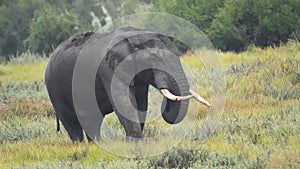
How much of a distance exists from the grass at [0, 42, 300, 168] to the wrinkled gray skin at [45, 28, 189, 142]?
0.31 metres

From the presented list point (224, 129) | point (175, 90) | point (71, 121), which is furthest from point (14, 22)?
point (175, 90)

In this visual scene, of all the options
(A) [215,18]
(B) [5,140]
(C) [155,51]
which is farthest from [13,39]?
(C) [155,51]

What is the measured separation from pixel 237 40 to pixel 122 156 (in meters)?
11.9

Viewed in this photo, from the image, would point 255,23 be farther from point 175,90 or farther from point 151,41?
point 175,90

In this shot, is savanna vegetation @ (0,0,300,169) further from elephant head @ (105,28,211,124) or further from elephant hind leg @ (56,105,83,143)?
elephant head @ (105,28,211,124)

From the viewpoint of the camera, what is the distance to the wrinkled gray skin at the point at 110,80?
29.4 feet

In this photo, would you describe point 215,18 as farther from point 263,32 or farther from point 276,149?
point 276,149

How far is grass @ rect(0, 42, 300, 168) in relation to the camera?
8523 millimetres

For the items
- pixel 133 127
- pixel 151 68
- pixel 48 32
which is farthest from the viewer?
pixel 48 32

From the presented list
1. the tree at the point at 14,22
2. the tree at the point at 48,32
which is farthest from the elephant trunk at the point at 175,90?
the tree at the point at 14,22

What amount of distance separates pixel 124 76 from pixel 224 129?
1626mm

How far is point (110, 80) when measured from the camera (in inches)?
374

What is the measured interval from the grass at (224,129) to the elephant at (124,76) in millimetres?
339

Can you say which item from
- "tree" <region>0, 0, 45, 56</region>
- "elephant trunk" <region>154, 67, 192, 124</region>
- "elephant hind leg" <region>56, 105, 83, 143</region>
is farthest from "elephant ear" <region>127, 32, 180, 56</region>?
"tree" <region>0, 0, 45, 56</region>
